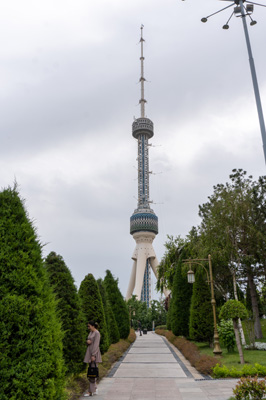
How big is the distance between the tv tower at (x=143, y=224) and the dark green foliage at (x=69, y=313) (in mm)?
72917

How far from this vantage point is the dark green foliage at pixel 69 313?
8.90 m

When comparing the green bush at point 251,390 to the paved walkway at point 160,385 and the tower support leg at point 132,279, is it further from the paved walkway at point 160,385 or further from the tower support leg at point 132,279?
the tower support leg at point 132,279

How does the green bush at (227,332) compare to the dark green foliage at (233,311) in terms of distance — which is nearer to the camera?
the dark green foliage at (233,311)

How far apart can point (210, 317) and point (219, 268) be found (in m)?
7.58

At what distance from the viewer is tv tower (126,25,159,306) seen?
84375 millimetres

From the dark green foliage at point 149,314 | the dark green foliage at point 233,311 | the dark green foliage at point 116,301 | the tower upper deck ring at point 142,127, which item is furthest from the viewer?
the tower upper deck ring at point 142,127

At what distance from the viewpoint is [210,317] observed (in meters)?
18.9

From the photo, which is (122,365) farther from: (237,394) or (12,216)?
(12,216)

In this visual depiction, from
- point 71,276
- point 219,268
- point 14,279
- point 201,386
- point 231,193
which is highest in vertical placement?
point 231,193

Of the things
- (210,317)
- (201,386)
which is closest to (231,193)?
(210,317)


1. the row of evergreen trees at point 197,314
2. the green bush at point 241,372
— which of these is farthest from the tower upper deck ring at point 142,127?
the green bush at point 241,372

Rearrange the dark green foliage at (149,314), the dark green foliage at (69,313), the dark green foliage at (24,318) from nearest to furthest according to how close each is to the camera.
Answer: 1. the dark green foliage at (24,318)
2. the dark green foliage at (69,313)
3. the dark green foliage at (149,314)

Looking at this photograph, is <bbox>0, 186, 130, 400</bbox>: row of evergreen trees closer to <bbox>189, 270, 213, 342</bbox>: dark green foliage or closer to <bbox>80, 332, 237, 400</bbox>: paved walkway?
<bbox>80, 332, 237, 400</bbox>: paved walkway

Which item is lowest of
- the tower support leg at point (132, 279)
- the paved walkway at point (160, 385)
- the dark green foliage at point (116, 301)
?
the paved walkway at point (160, 385)
